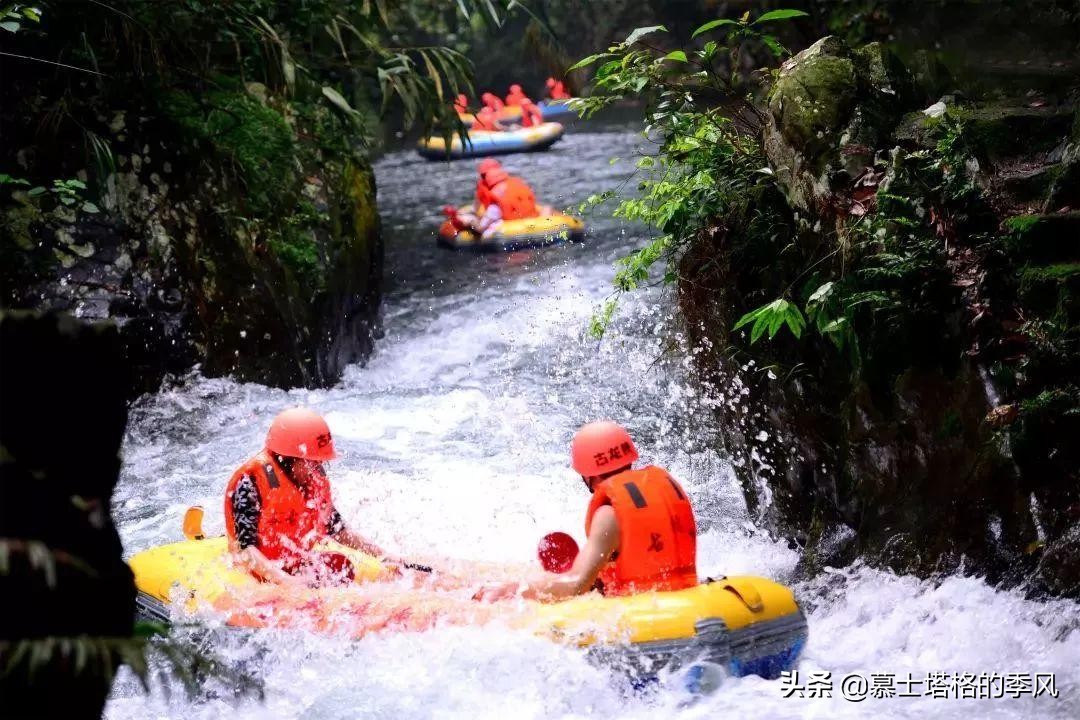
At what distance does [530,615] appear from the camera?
189 inches

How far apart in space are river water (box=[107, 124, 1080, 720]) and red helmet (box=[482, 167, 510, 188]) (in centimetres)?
113

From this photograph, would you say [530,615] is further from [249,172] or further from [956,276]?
[249,172]

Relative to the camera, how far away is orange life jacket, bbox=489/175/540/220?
14.9 metres

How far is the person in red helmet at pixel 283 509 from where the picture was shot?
526cm

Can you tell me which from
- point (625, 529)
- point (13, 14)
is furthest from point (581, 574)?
point (13, 14)

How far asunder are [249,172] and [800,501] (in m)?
5.69

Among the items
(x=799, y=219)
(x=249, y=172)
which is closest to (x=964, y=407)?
(x=799, y=219)

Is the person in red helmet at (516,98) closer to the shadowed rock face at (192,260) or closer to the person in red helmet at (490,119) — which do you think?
the person in red helmet at (490,119)

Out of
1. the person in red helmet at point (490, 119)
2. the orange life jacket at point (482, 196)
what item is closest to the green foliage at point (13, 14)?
the orange life jacket at point (482, 196)

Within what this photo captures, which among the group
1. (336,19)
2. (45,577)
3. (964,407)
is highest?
(336,19)

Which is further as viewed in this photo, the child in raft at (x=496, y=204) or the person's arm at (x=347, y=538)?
the child in raft at (x=496, y=204)

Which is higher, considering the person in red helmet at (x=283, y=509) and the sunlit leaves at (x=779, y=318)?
the sunlit leaves at (x=779, y=318)

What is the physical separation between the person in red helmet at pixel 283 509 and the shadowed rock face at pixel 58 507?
3062 millimetres

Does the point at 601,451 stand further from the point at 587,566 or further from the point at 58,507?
the point at 58,507
